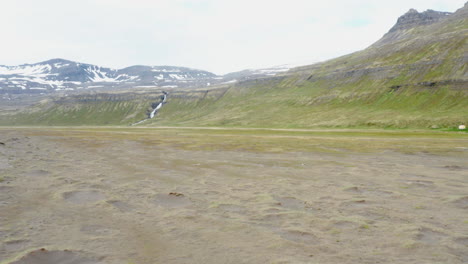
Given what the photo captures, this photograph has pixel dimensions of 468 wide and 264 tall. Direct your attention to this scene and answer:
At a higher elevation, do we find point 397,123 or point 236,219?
point 236,219

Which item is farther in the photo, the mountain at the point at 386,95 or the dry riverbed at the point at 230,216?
the mountain at the point at 386,95

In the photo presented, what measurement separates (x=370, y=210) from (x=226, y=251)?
24.2 ft

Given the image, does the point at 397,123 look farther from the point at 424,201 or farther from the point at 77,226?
the point at 77,226

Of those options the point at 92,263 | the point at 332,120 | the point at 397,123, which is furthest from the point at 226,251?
the point at 332,120

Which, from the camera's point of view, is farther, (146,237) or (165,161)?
(165,161)

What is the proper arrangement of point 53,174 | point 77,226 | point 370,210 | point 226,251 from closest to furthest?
1. point 226,251
2. point 77,226
3. point 370,210
4. point 53,174

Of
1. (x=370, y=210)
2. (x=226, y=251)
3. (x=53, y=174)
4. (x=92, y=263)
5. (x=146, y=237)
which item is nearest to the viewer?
(x=92, y=263)

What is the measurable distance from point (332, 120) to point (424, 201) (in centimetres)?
11710

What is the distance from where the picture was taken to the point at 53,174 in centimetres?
2030

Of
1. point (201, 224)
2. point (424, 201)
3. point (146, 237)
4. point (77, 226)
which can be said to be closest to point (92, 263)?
point (146, 237)

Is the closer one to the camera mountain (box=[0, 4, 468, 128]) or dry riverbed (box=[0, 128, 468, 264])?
dry riverbed (box=[0, 128, 468, 264])

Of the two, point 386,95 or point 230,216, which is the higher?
point 386,95

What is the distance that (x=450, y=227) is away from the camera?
35.7 ft

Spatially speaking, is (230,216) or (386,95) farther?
(386,95)
